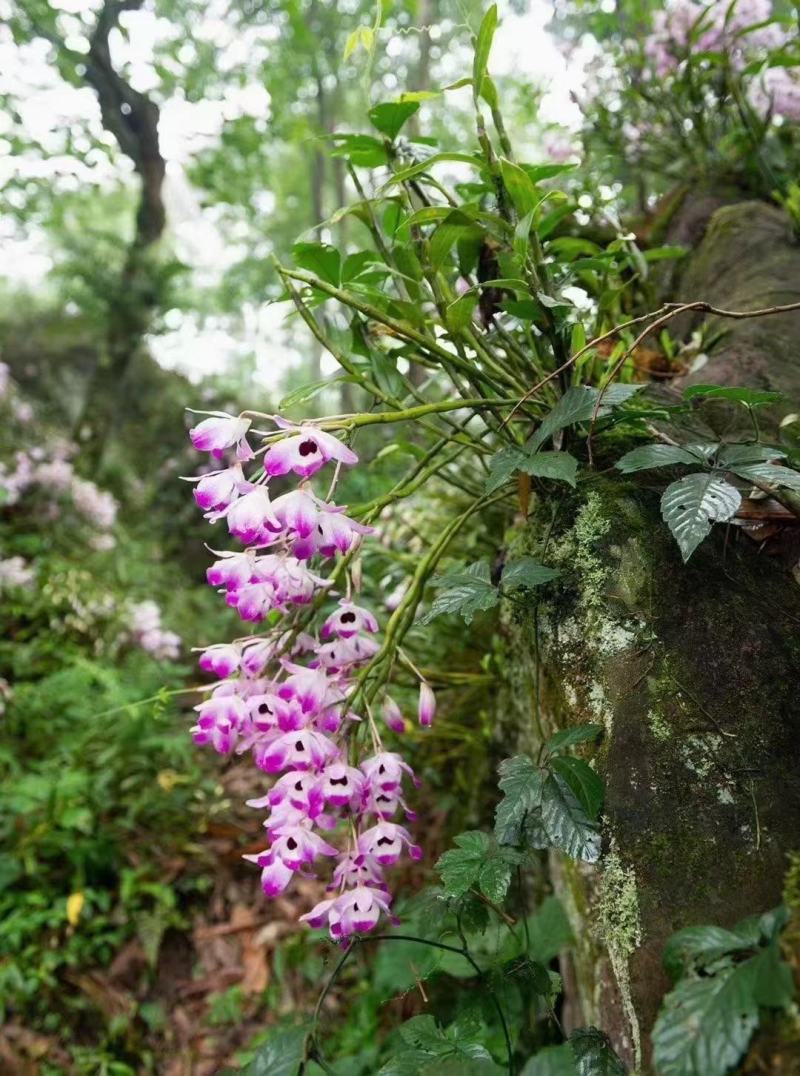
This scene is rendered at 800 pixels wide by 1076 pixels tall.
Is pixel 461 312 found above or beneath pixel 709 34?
beneath

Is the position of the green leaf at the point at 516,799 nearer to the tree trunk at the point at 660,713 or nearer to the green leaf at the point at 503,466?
the tree trunk at the point at 660,713

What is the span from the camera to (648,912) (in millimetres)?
874

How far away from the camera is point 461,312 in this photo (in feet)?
3.70

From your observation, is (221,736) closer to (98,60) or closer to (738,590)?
(738,590)

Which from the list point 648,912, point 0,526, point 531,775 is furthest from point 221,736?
point 0,526

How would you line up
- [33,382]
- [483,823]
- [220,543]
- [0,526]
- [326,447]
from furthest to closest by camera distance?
[33,382] < [220,543] < [0,526] < [483,823] < [326,447]

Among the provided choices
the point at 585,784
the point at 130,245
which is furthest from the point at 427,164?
the point at 130,245

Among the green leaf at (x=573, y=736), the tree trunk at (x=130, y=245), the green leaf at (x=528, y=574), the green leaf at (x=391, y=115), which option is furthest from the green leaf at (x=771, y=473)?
the tree trunk at (x=130, y=245)

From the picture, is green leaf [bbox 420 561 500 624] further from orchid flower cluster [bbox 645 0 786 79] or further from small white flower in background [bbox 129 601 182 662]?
small white flower in background [bbox 129 601 182 662]

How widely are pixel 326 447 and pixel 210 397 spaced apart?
6.50 metres

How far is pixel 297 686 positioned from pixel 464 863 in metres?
0.33

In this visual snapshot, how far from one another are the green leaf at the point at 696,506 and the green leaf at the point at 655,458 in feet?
0.10

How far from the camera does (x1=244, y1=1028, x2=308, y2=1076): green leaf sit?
92 cm

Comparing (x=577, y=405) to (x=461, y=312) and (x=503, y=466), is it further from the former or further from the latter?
(x=461, y=312)
